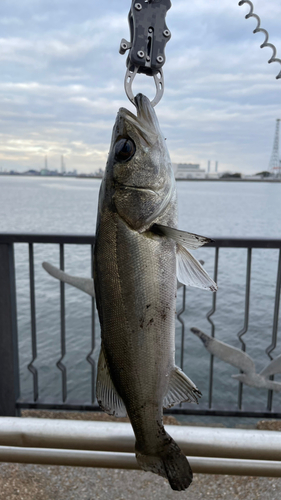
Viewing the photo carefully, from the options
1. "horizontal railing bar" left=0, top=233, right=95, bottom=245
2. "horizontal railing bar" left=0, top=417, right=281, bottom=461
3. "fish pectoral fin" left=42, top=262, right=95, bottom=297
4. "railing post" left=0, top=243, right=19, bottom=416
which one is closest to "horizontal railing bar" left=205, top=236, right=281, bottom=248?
"horizontal railing bar" left=0, top=233, right=95, bottom=245

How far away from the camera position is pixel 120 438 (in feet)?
3.28

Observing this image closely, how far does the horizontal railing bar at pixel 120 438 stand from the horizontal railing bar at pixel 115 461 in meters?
0.01

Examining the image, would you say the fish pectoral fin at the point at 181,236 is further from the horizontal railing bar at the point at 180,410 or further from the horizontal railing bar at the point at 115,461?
the horizontal railing bar at the point at 180,410

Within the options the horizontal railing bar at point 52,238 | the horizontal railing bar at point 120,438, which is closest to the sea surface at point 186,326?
the horizontal railing bar at point 52,238

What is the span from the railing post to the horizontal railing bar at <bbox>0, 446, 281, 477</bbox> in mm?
2091

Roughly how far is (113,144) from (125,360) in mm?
524

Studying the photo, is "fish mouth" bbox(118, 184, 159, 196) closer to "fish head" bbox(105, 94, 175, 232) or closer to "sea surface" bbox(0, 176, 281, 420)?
"fish head" bbox(105, 94, 175, 232)

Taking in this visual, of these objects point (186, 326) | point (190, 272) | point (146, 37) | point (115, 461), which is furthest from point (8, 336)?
point (186, 326)

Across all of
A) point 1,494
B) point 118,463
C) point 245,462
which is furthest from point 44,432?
point 1,494

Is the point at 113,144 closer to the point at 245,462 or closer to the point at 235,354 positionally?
the point at 245,462

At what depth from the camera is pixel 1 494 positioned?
2412mm

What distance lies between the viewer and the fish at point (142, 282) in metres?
0.85

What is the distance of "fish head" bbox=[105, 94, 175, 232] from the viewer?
0.89 meters

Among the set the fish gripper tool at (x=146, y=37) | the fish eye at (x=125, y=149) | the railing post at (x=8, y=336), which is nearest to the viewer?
the fish gripper tool at (x=146, y=37)
